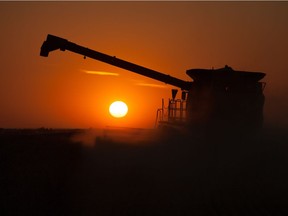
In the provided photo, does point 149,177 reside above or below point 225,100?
below

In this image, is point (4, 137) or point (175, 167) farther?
point (4, 137)

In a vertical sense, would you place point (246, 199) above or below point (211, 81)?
below

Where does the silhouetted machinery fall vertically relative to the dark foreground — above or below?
above

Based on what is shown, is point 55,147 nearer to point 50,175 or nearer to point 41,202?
point 50,175

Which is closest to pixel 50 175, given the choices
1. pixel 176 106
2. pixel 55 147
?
pixel 55 147

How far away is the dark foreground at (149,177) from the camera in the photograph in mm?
12388

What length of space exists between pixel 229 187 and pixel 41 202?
7.46 meters

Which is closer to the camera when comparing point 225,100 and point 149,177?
point 149,177

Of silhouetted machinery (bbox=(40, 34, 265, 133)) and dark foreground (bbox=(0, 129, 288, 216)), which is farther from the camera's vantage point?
silhouetted machinery (bbox=(40, 34, 265, 133))

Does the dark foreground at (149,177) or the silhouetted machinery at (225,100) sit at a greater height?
the silhouetted machinery at (225,100)

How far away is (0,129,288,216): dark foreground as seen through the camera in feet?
40.6

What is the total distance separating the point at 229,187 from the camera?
13.3m

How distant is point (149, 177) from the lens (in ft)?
46.7

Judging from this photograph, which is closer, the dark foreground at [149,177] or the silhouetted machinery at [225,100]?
the dark foreground at [149,177]
